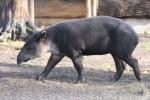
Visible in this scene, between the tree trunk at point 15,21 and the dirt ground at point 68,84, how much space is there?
401 centimetres

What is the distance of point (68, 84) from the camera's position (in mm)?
10062

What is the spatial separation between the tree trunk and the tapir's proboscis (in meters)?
6.77

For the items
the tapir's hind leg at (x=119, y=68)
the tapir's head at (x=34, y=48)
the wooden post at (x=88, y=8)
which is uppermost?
the tapir's head at (x=34, y=48)

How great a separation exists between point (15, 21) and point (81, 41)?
23.4 feet

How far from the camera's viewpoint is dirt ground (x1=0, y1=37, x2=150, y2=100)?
9141mm

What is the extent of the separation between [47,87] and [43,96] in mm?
703

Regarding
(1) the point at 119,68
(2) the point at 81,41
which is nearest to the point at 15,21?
(1) the point at 119,68

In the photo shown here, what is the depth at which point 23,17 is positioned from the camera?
55.9 ft

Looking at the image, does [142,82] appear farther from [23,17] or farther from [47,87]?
[23,17]

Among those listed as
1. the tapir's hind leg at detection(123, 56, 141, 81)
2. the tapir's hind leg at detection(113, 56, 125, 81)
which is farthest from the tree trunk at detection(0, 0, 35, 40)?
the tapir's hind leg at detection(123, 56, 141, 81)

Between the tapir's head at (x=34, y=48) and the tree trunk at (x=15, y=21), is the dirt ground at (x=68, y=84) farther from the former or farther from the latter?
the tree trunk at (x=15, y=21)

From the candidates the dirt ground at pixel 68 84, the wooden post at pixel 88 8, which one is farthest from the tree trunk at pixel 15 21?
the wooden post at pixel 88 8

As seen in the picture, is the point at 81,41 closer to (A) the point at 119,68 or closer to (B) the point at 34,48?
(B) the point at 34,48

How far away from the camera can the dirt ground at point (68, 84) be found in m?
9.14
